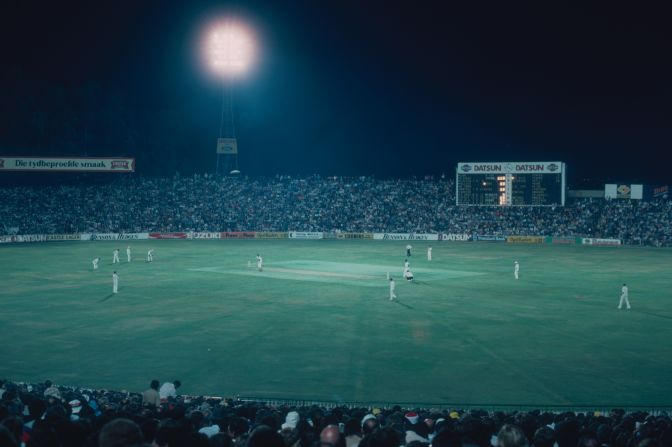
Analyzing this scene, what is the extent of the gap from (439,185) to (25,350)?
231ft

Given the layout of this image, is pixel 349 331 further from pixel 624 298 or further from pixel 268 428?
pixel 268 428

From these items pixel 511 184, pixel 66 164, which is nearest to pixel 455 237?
pixel 511 184

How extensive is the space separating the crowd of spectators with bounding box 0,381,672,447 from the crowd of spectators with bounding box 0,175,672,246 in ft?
213

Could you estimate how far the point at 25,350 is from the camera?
2066 centimetres

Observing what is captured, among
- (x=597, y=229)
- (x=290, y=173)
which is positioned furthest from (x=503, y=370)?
(x=290, y=173)

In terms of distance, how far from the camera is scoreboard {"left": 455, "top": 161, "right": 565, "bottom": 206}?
69.4 m

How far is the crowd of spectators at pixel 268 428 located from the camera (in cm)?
526

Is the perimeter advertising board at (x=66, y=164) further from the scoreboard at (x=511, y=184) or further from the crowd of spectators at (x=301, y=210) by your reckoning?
the scoreboard at (x=511, y=184)

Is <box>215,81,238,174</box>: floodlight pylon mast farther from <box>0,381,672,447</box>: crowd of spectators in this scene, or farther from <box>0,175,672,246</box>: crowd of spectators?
<box>0,381,672,447</box>: crowd of spectators

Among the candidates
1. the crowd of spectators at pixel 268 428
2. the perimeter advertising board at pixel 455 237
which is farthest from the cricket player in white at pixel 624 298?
the perimeter advertising board at pixel 455 237

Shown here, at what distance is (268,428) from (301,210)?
78771mm

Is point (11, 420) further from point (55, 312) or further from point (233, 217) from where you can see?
point (233, 217)

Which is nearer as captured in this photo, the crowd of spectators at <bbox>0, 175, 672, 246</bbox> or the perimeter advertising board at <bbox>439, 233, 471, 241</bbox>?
the crowd of spectators at <bbox>0, 175, 672, 246</bbox>

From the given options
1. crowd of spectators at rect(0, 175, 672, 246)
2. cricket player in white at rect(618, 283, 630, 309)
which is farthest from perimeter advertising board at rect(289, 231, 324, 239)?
cricket player in white at rect(618, 283, 630, 309)
